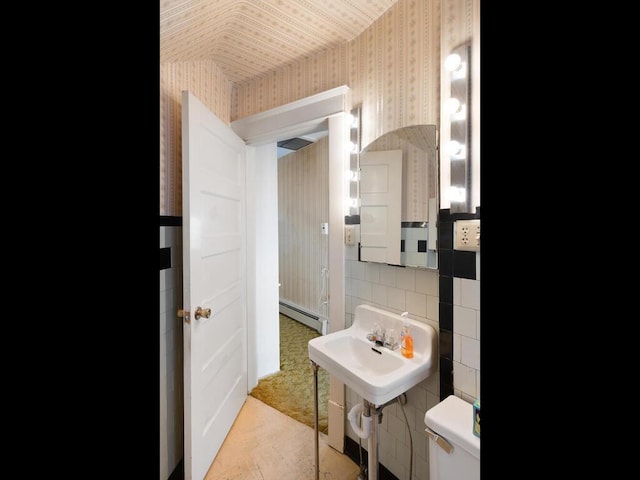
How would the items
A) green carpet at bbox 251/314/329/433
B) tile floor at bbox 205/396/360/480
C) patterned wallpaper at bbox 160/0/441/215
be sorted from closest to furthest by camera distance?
patterned wallpaper at bbox 160/0/441/215 < tile floor at bbox 205/396/360/480 < green carpet at bbox 251/314/329/433

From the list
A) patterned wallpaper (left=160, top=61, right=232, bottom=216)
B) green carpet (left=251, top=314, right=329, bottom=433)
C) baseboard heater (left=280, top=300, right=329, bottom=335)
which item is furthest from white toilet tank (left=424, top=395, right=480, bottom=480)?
baseboard heater (left=280, top=300, right=329, bottom=335)

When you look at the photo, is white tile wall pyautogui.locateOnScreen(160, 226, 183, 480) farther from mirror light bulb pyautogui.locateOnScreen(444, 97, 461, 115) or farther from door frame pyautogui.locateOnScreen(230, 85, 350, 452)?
mirror light bulb pyautogui.locateOnScreen(444, 97, 461, 115)

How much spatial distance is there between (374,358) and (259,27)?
172 centimetres

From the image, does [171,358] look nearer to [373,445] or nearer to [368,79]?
[373,445]

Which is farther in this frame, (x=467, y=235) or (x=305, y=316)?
(x=305, y=316)

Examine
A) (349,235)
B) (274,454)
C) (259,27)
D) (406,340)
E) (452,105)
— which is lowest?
(274,454)

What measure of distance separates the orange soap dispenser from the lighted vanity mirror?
26cm

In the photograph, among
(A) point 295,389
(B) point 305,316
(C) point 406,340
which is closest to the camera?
(C) point 406,340

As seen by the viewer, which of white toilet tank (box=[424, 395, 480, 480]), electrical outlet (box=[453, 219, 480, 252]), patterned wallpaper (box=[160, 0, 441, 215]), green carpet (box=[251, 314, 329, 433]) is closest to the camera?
white toilet tank (box=[424, 395, 480, 480])

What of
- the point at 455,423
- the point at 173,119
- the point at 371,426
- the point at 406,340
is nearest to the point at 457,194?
the point at 406,340

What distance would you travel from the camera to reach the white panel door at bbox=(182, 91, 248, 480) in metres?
1.26

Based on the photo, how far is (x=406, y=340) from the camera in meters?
1.21
